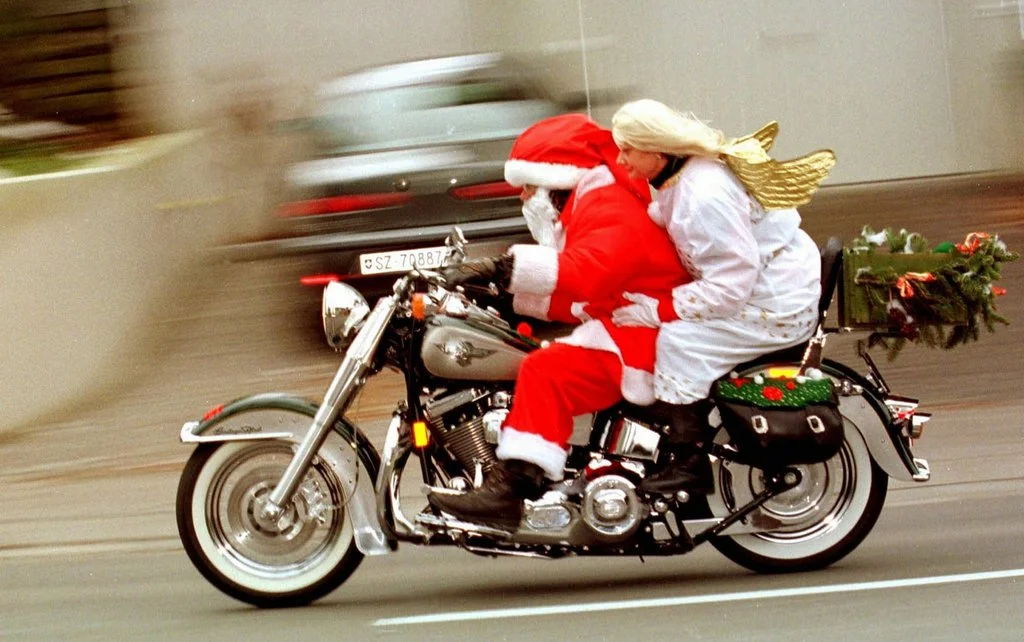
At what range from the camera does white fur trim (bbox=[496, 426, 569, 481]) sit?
229 inches

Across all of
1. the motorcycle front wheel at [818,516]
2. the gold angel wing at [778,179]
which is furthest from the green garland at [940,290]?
the motorcycle front wheel at [818,516]

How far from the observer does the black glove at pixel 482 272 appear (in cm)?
577

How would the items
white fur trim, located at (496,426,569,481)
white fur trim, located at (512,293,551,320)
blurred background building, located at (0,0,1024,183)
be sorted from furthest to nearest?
blurred background building, located at (0,0,1024,183) < white fur trim, located at (512,293,551,320) < white fur trim, located at (496,426,569,481)

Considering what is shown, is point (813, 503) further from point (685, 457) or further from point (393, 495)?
point (393, 495)

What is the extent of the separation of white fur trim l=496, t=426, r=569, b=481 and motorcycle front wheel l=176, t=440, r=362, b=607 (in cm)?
62

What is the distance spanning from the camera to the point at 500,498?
5910mm

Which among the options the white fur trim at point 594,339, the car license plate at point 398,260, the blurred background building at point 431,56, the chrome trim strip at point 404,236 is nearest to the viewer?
the white fur trim at point 594,339

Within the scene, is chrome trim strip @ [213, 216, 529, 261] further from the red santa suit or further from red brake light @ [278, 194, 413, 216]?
the red santa suit

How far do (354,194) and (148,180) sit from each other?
216cm

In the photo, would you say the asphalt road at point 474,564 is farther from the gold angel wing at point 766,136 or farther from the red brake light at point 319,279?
the gold angel wing at point 766,136

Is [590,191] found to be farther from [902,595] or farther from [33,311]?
[33,311]

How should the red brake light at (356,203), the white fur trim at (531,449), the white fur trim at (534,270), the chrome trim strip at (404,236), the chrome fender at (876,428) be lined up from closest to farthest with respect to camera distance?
the white fur trim at (534,270) < the white fur trim at (531,449) < the chrome fender at (876,428) < the chrome trim strip at (404,236) < the red brake light at (356,203)

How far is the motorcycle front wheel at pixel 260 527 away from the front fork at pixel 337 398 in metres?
0.08

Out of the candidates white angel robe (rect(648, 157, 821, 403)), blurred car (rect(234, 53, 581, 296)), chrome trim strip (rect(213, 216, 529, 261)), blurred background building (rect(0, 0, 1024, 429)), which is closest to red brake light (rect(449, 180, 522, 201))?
blurred car (rect(234, 53, 581, 296))
